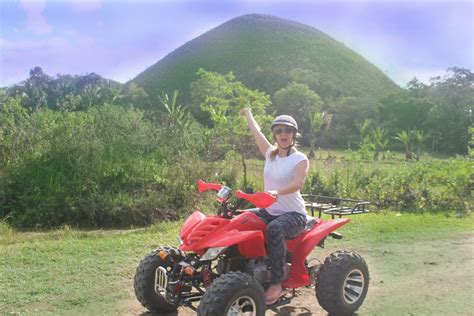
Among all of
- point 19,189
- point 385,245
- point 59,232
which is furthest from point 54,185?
point 385,245

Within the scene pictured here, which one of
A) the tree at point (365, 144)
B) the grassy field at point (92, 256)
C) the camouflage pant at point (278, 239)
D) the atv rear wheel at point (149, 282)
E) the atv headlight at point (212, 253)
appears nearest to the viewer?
the atv headlight at point (212, 253)

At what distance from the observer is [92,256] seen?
21.1ft

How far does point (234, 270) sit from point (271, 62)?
234 feet

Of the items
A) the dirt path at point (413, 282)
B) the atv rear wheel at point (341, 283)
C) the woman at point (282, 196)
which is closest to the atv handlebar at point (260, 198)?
the woman at point (282, 196)

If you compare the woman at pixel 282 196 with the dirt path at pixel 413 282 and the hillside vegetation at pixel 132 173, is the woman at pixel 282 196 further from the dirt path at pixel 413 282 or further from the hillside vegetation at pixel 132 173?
the hillside vegetation at pixel 132 173

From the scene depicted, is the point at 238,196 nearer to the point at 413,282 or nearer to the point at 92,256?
the point at 413,282

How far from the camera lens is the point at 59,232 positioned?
777 centimetres

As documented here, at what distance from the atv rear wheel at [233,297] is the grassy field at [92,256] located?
1.31 meters

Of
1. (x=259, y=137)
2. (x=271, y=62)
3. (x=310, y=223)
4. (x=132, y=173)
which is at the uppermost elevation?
(x=271, y=62)

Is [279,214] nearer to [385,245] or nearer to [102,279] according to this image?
[102,279]

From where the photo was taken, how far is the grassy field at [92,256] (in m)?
4.79

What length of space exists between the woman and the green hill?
5505 centimetres

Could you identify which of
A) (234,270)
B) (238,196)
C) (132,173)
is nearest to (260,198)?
(238,196)

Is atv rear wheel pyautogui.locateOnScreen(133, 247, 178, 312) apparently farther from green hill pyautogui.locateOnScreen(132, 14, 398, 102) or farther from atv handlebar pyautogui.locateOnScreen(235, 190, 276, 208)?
green hill pyautogui.locateOnScreen(132, 14, 398, 102)
